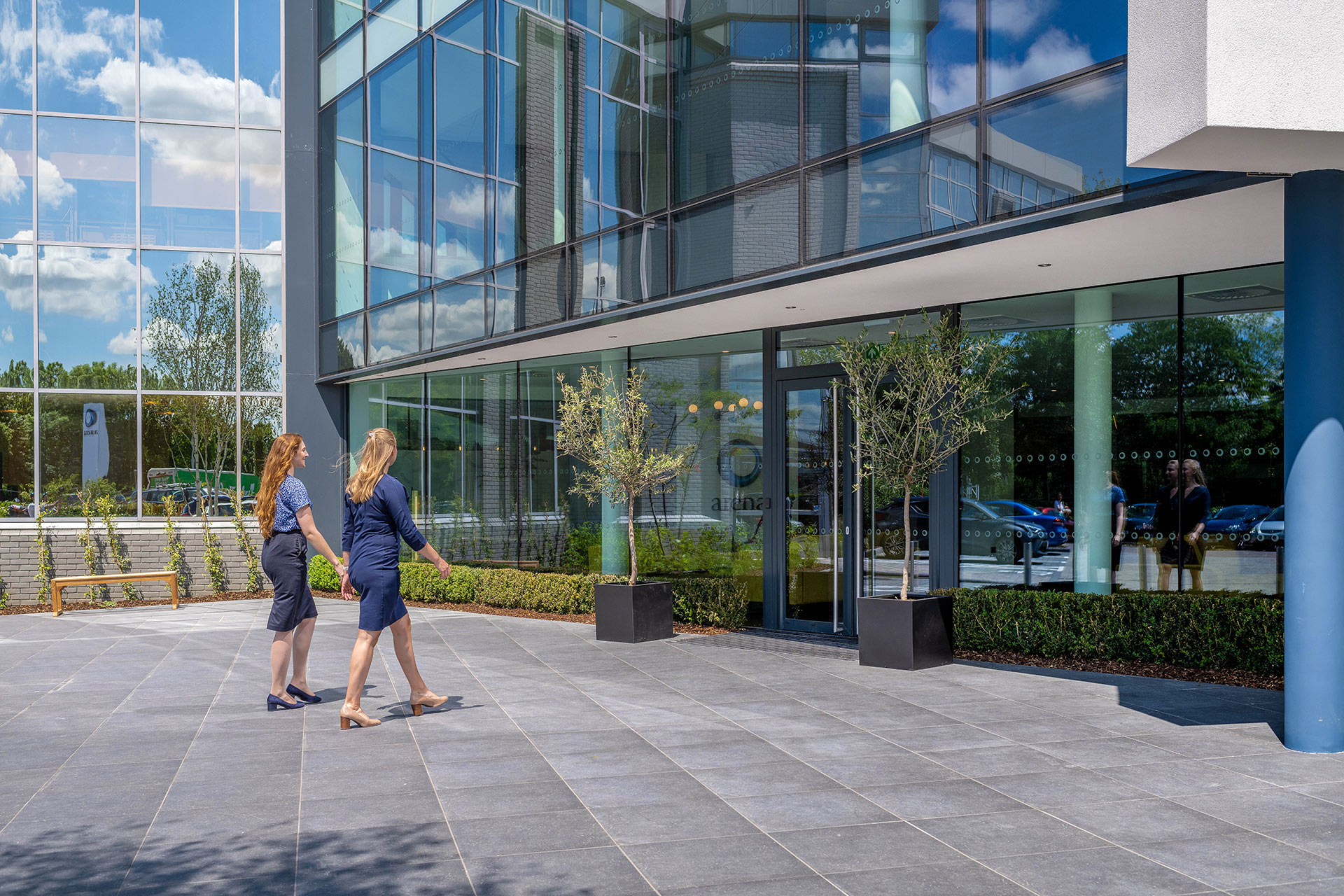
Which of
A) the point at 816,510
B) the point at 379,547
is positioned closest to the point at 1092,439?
the point at 816,510

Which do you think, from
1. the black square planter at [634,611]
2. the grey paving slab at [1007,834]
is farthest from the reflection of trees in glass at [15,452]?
the grey paving slab at [1007,834]

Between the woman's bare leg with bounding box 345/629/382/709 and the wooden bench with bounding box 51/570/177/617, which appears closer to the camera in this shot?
the woman's bare leg with bounding box 345/629/382/709

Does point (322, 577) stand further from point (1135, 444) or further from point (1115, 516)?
point (1135, 444)

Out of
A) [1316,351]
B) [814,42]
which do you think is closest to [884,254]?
[814,42]

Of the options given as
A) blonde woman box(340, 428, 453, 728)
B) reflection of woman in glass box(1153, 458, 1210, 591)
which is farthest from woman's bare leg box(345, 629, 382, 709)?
reflection of woman in glass box(1153, 458, 1210, 591)

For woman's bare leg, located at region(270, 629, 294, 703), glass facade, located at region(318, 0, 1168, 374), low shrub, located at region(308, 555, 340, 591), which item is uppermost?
glass facade, located at region(318, 0, 1168, 374)

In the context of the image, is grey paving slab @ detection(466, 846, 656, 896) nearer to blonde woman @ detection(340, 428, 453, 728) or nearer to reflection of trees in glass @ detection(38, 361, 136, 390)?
blonde woman @ detection(340, 428, 453, 728)

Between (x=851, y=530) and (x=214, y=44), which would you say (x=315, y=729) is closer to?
(x=851, y=530)

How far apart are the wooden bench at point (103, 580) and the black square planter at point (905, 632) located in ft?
37.3

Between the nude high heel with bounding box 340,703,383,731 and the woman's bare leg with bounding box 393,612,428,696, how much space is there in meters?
0.39

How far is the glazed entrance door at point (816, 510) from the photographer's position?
11.2 meters

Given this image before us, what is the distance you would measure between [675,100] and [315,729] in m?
7.29

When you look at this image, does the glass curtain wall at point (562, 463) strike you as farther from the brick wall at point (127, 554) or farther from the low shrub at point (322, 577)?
the brick wall at point (127, 554)

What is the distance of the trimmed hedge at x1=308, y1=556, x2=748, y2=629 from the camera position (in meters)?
12.1
